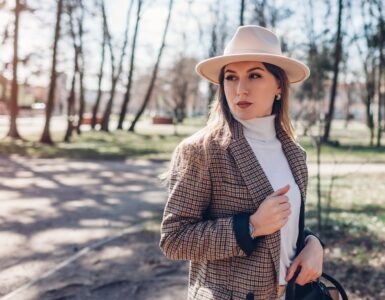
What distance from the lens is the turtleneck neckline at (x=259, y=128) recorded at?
1.85m

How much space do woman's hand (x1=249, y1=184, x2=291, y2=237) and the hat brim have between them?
1.68 ft

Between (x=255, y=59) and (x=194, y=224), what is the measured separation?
648 millimetres

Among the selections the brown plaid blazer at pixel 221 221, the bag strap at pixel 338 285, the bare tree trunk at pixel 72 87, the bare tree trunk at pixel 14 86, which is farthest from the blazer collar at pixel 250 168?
the bare tree trunk at pixel 72 87

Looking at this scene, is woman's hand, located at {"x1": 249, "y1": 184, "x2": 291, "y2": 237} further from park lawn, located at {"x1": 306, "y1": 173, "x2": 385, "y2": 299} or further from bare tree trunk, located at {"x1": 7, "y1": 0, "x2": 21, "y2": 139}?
bare tree trunk, located at {"x1": 7, "y1": 0, "x2": 21, "y2": 139}

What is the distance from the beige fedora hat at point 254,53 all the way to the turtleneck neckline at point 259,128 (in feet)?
0.71

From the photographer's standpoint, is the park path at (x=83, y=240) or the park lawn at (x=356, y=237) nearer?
the park path at (x=83, y=240)

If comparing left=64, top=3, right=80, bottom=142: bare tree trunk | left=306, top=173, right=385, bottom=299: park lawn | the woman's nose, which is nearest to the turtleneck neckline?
the woman's nose

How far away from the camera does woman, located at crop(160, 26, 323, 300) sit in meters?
1.66

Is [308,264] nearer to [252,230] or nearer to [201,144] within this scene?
[252,230]

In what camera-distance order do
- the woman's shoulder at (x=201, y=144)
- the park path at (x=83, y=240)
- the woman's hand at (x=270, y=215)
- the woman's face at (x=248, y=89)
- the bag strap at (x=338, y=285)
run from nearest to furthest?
the woman's hand at (x=270, y=215), the woman's shoulder at (x=201, y=144), the woman's face at (x=248, y=89), the bag strap at (x=338, y=285), the park path at (x=83, y=240)

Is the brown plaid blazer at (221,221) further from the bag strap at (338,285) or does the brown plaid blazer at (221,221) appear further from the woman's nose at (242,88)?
the bag strap at (338,285)

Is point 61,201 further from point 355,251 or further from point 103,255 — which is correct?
point 355,251

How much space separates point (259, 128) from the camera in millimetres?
1880

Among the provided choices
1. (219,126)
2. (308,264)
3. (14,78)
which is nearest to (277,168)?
(219,126)
